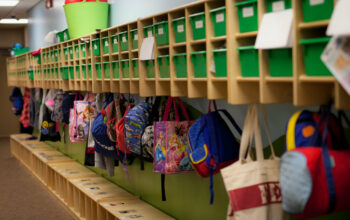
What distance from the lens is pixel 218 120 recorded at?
3033 mm

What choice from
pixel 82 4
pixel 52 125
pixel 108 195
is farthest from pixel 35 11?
pixel 108 195

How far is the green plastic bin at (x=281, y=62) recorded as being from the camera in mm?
2111

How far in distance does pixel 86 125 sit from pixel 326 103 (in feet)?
12.3

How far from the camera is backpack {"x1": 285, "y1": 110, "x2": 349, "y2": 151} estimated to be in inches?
83.3

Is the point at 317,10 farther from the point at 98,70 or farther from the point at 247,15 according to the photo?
the point at 98,70

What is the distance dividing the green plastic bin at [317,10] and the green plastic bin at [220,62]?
0.64 meters

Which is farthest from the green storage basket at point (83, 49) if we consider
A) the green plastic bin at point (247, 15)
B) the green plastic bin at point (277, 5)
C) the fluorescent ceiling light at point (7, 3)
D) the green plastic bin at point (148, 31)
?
the fluorescent ceiling light at point (7, 3)

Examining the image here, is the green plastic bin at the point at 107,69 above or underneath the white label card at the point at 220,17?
underneath

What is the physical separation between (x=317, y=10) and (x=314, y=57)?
0.58 ft

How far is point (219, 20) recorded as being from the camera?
104 inches

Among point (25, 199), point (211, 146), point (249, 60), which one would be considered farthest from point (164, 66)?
point (25, 199)

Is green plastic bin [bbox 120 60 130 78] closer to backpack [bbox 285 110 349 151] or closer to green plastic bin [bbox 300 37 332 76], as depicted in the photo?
backpack [bbox 285 110 349 151]

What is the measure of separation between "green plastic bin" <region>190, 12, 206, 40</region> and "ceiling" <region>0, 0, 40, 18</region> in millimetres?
7357

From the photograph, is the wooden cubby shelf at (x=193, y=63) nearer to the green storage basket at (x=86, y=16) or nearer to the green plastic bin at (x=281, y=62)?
the green plastic bin at (x=281, y=62)
